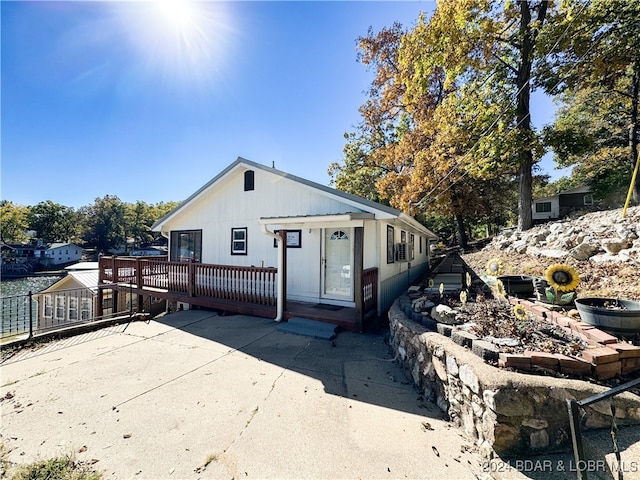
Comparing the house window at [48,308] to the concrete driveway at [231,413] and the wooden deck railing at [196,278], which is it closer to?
the wooden deck railing at [196,278]

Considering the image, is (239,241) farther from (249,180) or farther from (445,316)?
(445,316)

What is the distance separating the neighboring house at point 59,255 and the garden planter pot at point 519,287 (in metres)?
59.6

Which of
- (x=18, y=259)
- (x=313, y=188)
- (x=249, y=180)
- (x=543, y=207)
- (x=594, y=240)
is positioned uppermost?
(x=543, y=207)

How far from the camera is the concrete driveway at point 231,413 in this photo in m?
2.39

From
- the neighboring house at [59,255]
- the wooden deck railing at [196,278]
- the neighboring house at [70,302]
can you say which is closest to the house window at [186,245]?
the wooden deck railing at [196,278]

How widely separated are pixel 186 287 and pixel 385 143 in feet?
55.6

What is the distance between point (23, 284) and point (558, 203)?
60878mm

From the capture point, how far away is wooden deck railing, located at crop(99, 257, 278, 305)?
7094 millimetres

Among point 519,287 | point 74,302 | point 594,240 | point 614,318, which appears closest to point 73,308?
point 74,302

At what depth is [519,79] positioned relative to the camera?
11031 millimetres

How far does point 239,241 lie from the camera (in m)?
8.63

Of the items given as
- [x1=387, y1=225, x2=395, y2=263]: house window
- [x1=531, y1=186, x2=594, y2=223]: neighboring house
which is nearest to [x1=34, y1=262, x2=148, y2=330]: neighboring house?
[x1=387, y1=225, x2=395, y2=263]: house window

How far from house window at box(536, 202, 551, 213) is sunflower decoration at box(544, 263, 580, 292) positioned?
2764cm

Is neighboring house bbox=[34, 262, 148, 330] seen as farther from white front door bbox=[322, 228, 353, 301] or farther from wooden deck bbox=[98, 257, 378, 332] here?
white front door bbox=[322, 228, 353, 301]
